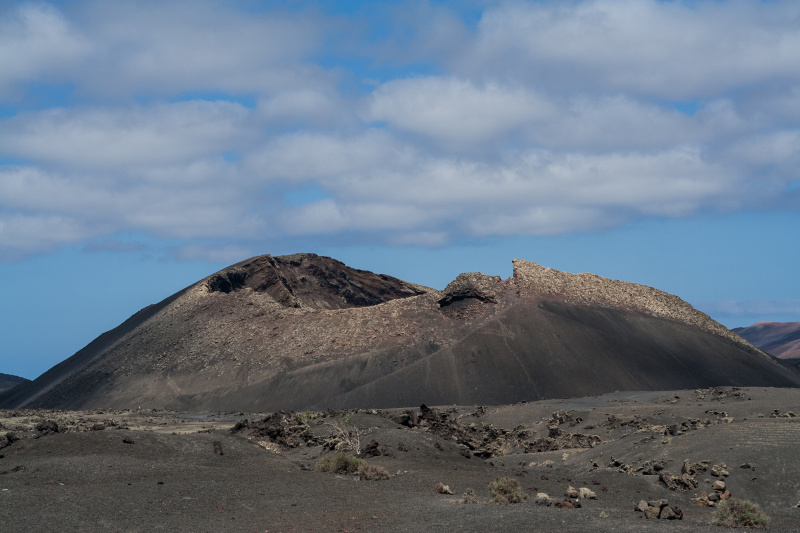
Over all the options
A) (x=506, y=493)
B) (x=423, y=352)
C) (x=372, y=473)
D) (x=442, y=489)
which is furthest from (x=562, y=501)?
(x=423, y=352)

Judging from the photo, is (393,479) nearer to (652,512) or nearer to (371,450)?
(371,450)

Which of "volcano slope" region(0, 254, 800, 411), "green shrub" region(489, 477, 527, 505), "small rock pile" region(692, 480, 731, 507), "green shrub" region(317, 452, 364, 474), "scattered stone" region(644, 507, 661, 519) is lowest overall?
"small rock pile" region(692, 480, 731, 507)

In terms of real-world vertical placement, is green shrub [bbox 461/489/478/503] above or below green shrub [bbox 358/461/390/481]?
below

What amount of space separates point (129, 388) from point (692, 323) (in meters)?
52.7

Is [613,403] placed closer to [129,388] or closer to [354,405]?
[354,405]

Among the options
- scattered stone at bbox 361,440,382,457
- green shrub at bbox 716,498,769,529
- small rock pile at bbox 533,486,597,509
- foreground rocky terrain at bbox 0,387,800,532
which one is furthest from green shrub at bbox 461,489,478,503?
scattered stone at bbox 361,440,382,457

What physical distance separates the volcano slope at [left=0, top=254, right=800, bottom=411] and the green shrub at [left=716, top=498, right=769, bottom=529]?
41.0 meters

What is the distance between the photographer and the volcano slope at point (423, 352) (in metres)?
56.1

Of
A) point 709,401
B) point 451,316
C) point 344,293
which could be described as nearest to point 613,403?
point 709,401

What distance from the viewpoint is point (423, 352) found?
59.2 metres

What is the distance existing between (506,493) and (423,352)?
144ft

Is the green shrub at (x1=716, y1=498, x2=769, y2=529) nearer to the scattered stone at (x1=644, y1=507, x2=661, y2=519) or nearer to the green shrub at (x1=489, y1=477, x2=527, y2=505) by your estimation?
the scattered stone at (x1=644, y1=507, x2=661, y2=519)

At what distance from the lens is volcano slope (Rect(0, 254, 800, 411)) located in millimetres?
56062

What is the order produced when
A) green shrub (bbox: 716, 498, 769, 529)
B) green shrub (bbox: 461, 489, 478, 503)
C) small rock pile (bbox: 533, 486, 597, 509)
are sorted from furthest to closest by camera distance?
green shrub (bbox: 461, 489, 478, 503) < small rock pile (bbox: 533, 486, 597, 509) < green shrub (bbox: 716, 498, 769, 529)
